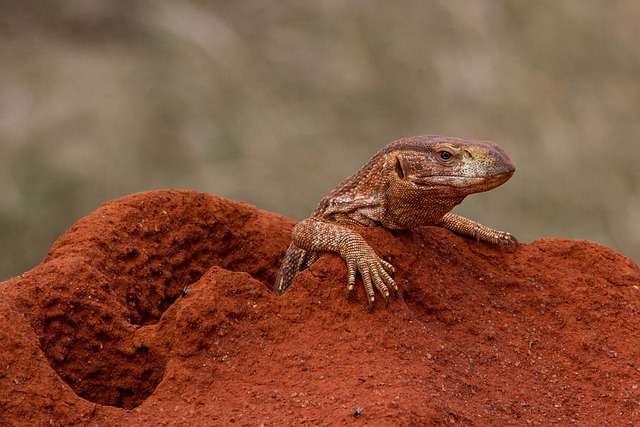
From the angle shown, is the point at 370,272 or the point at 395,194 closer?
the point at 370,272

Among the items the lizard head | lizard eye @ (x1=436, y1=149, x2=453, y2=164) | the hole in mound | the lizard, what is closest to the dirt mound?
the hole in mound

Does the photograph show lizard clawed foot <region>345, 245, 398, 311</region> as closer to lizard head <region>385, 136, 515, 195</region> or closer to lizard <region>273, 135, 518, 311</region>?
lizard <region>273, 135, 518, 311</region>

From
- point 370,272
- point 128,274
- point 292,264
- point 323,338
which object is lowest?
point 323,338

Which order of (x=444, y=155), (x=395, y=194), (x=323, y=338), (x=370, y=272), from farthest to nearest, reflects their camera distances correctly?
(x=395, y=194)
(x=444, y=155)
(x=370, y=272)
(x=323, y=338)

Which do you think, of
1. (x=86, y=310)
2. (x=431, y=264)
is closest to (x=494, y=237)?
(x=431, y=264)

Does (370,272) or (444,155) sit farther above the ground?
(444,155)

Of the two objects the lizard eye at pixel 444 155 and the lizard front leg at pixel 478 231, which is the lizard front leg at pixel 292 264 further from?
the lizard eye at pixel 444 155

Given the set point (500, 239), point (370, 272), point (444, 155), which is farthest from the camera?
point (500, 239)

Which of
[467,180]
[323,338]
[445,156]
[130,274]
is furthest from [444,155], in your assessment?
[130,274]

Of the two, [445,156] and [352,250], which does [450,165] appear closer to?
[445,156]
